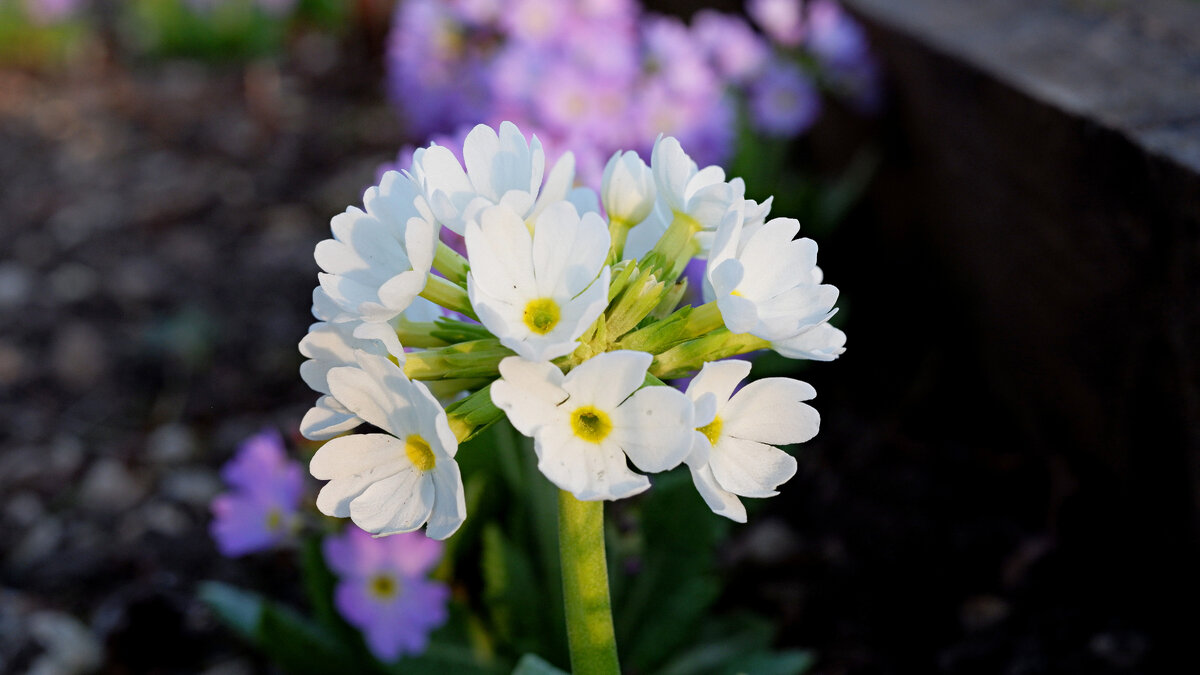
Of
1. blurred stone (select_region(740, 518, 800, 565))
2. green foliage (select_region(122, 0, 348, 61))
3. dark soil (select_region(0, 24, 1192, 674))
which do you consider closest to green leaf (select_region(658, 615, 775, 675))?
dark soil (select_region(0, 24, 1192, 674))

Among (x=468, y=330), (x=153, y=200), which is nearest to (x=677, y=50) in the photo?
(x=468, y=330)

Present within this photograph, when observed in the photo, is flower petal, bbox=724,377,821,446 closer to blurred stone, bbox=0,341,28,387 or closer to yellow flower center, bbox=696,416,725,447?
yellow flower center, bbox=696,416,725,447

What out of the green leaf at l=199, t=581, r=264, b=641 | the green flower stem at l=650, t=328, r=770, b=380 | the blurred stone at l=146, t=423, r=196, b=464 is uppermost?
the blurred stone at l=146, t=423, r=196, b=464

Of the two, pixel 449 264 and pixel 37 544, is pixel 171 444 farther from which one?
pixel 449 264

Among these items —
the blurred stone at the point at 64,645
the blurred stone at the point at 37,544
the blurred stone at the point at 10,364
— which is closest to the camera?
the blurred stone at the point at 64,645

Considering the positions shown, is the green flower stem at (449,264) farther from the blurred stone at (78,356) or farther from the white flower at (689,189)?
the blurred stone at (78,356)

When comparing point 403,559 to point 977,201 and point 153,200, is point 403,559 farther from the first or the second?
point 153,200

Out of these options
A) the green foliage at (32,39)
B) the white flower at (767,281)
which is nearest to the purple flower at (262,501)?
the white flower at (767,281)
